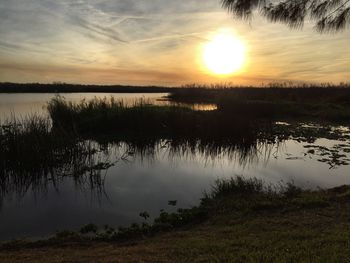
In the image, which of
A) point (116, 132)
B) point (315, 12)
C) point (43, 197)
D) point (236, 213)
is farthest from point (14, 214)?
point (116, 132)

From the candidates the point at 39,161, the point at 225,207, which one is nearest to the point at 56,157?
the point at 39,161

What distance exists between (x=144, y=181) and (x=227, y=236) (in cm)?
451

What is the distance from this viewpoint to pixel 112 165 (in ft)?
36.1

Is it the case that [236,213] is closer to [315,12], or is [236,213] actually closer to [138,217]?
[138,217]

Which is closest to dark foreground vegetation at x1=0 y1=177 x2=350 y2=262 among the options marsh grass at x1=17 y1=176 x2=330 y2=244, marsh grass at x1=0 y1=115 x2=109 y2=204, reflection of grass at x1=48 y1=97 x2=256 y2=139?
marsh grass at x1=17 y1=176 x2=330 y2=244

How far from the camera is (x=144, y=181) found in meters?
9.45

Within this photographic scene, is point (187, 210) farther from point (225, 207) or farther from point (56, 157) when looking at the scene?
point (56, 157)

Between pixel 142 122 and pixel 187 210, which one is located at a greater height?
pixel 142 122

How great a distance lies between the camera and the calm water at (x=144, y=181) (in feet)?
22.7

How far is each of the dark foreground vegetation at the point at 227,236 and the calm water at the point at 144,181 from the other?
28.3 inches

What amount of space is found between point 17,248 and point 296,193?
5.41 meters

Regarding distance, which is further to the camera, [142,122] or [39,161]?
[142,122]

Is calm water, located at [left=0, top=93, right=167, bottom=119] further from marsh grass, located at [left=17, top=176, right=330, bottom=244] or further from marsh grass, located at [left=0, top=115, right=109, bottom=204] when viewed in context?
marsh grass, located at [left=17, top=176, right=330, bottom=244]

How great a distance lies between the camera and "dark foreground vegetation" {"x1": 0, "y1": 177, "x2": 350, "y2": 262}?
4395mm
